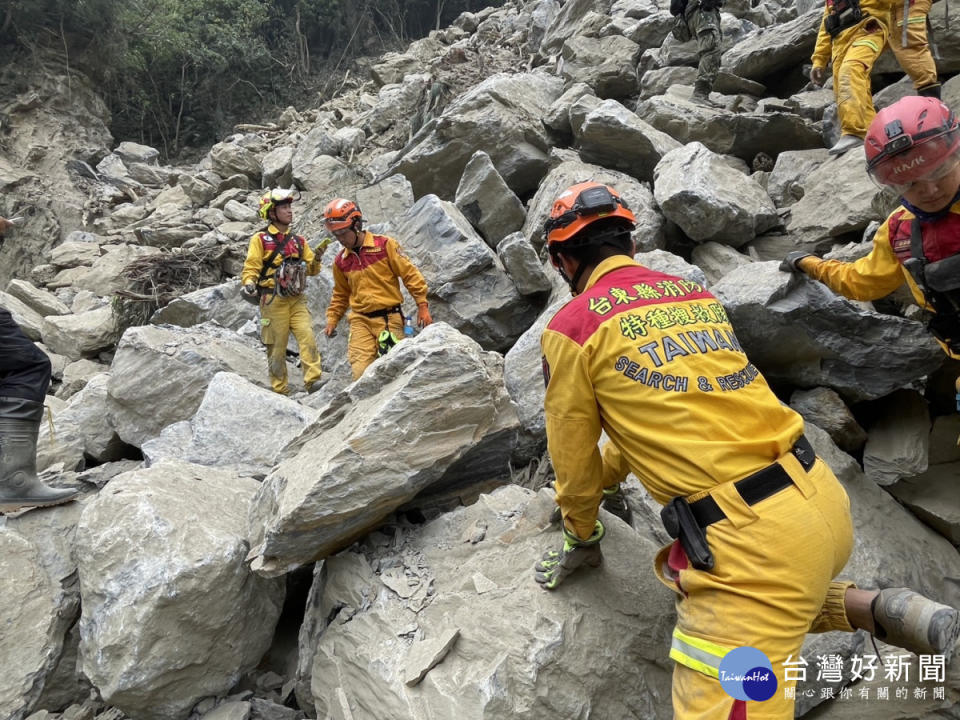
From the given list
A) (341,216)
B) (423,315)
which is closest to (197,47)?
(341,216)

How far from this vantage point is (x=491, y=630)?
254 centimetres

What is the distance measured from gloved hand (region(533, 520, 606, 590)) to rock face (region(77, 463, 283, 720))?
167 centimetres

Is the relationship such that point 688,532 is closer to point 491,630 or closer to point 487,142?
point 491,630

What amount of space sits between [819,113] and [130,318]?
968cm

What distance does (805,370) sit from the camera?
3898 millimetres

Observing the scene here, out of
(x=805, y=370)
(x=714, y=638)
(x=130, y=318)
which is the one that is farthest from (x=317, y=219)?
(x=714, y=638)

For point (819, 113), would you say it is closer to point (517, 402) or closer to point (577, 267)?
point (517, 402)

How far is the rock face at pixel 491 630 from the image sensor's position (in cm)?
238

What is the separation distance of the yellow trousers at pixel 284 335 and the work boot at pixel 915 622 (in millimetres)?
5869

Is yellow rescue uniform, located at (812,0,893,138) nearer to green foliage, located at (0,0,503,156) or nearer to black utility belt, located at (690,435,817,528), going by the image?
black utility belt, located at (690,435,817,528)

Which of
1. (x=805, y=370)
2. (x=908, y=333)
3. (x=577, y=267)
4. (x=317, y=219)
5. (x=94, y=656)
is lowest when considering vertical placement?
(x=317, y=219)

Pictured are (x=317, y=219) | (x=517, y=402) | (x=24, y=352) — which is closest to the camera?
(x=24, y=352)

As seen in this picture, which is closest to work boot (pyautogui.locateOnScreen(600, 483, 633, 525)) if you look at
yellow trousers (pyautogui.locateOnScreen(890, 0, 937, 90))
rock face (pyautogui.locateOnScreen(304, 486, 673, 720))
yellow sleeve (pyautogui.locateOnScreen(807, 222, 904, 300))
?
rock face (pyautogui.locateOnScreen(304, 486, 673, 720))

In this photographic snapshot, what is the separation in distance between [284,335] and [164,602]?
4.33 m
